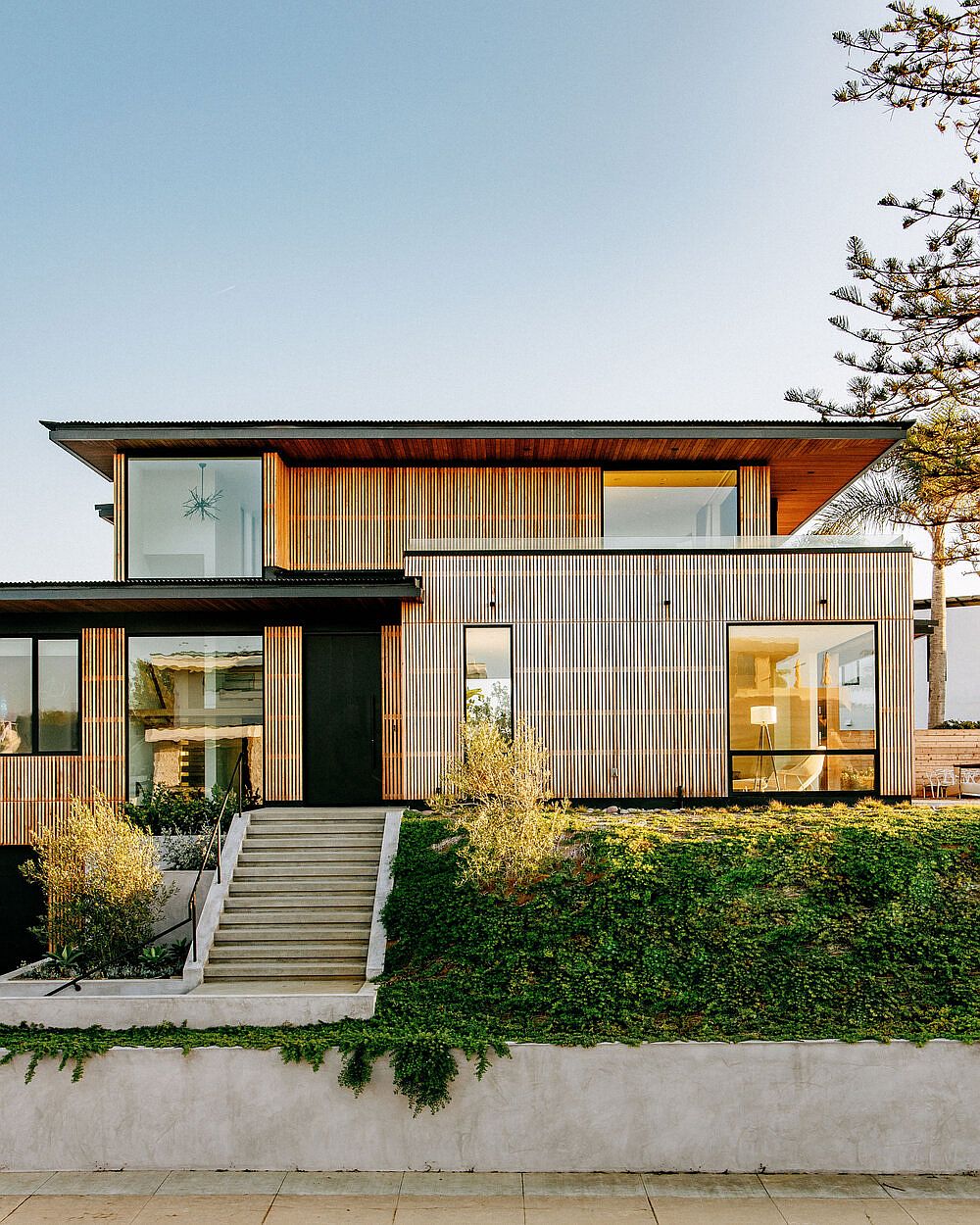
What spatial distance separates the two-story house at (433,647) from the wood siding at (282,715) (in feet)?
0.12

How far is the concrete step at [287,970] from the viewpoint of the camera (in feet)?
27.6

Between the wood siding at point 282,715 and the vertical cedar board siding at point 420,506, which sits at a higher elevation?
the vertical cedar board siding at point 420,506

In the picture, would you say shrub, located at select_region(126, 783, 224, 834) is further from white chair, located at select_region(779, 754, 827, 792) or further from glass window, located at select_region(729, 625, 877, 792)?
white chair, located at select_region(779, 754, 827, 792)

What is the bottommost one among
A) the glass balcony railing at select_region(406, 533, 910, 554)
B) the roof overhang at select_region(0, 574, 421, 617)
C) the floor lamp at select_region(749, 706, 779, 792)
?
the floor lamp at select_region(749, 706, 779, 792)

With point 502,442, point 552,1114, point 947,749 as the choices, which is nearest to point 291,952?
point 552,1114

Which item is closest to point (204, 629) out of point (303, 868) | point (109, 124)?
point (303, 868)

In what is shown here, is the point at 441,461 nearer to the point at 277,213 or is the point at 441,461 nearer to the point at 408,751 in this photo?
the point at 408,751

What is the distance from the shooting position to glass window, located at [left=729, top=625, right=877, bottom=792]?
12.5m

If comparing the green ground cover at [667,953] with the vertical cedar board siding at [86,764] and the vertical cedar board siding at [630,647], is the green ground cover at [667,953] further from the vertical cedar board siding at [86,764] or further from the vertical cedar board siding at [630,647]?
the vertical cedar board siding at [86,764]

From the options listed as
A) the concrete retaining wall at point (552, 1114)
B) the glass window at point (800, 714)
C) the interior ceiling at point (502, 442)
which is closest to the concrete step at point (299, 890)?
the concrete retaining wall at point (552, 1114)

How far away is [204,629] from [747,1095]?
33.7 ft

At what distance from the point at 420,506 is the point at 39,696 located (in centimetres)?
707

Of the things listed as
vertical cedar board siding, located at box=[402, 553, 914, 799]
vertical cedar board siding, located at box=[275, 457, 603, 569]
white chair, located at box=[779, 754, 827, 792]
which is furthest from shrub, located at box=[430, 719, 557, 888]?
vertical cedar board siding, located at box=[275, 457, 603, 569]

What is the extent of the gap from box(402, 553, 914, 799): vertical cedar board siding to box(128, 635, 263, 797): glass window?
8.97ft
